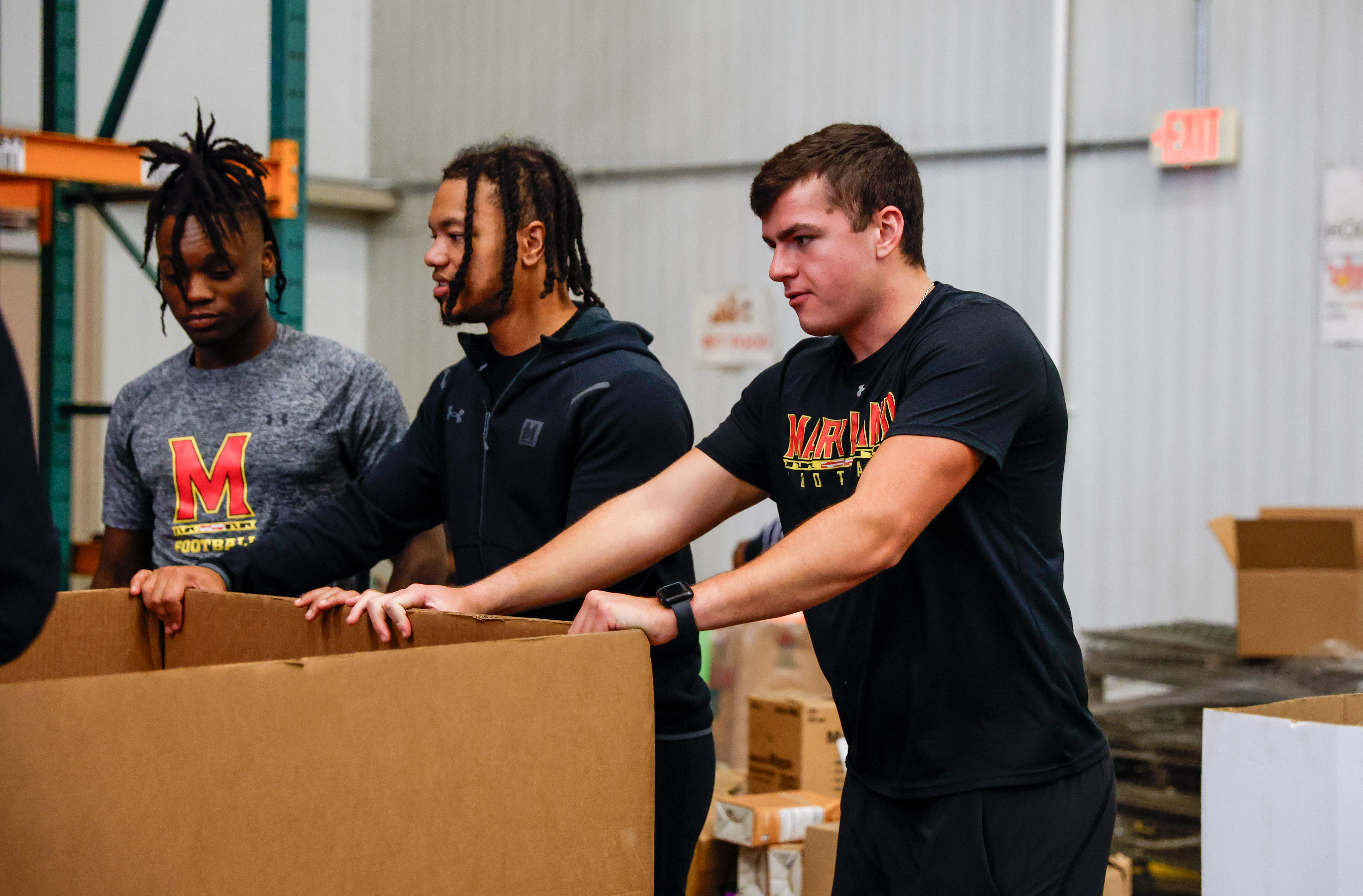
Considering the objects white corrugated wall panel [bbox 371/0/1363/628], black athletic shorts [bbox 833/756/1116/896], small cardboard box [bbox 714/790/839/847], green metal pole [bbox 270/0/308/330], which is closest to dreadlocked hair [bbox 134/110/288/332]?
green metal pole [bbox 270/0/308/330]

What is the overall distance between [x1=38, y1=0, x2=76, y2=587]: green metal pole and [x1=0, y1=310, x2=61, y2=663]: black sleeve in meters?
3.62

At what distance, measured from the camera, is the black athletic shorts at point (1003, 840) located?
1455mm

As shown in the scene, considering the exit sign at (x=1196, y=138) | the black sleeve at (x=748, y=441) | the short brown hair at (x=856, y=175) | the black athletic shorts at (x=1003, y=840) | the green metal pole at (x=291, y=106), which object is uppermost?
the exit sign at (x=1196, y=138)

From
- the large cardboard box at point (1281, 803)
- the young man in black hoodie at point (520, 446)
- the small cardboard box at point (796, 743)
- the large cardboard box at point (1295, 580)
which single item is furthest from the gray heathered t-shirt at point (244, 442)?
the large cardboard box at point (1295, 580)

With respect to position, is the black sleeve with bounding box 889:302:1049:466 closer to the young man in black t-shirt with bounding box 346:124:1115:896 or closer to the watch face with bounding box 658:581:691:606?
the young man in black t-shirt with bounding box 346:124:1115:896

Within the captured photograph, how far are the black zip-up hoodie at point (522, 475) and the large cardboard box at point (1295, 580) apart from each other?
2.45m

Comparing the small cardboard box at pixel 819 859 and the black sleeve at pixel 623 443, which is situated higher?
the black sleeve at pixel 623 443

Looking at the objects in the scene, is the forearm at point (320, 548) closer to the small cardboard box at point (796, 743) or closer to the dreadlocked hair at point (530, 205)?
A: the dreadlocked hair at point (530, 205)

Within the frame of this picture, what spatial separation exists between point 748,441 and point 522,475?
1.14 feet

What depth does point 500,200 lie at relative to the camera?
6.50 feet

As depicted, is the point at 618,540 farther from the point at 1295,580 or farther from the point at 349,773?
the point at 1295,580

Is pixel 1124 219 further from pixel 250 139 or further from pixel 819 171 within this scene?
pixel 250 139

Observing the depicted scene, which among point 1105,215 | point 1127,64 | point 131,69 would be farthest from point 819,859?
point 1127,64

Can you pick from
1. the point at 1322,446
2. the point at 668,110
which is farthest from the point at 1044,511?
the point at 668,110
